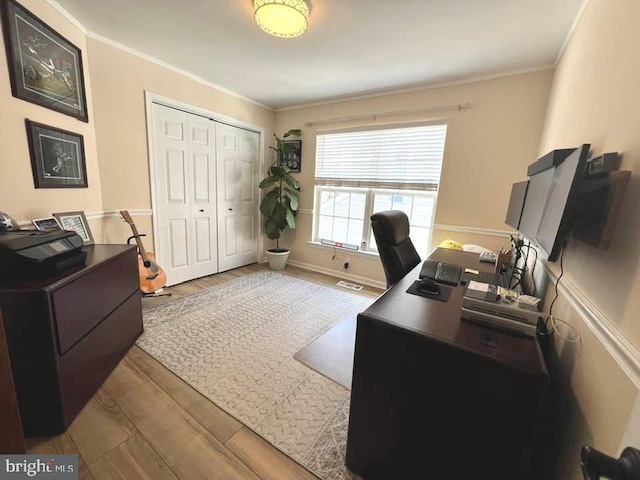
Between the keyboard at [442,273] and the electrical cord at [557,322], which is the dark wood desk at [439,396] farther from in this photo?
the keyboard at [442,273]

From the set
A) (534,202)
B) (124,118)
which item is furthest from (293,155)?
(534,202)

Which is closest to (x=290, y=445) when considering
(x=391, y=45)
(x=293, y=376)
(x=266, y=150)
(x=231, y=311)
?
(x=293, y=376)

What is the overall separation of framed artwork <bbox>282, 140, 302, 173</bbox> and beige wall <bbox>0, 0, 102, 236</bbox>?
7.40ft

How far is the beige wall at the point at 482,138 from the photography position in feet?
8.02

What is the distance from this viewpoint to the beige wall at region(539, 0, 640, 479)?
678mm

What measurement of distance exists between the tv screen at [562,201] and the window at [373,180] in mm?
2006

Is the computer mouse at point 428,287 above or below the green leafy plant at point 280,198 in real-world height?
below

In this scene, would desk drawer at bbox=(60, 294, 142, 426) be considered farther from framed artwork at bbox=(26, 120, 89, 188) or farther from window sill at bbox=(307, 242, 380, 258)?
window sill at bbox=(307, 242, 380, 258)

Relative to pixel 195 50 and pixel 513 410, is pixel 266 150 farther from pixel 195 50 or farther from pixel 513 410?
pixel 513 410

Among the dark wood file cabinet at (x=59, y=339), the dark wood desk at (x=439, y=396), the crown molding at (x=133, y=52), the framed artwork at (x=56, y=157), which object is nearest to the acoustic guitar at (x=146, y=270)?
the framed artwork at (x=56, y=157)

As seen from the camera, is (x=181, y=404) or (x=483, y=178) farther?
(x=483, y=178)

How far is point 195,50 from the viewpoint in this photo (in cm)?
236

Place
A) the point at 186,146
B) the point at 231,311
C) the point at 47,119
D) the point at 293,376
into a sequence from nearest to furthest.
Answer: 1. the point at 293,376
2. the point at 47,119
3. the point at 231,311
4. the point at 186,146

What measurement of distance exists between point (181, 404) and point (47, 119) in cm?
216
